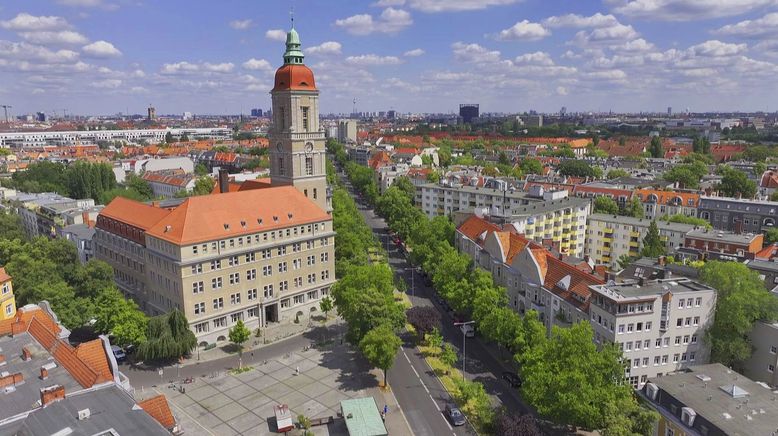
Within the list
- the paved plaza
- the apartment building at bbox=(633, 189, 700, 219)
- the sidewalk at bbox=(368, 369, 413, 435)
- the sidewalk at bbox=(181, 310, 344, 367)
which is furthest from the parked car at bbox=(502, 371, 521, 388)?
the apartment building at bbox=(633, 189, 700, 219)

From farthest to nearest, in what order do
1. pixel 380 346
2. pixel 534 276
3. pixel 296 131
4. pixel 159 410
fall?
pixel 296 131 < pixel 534 276 < pixel 380 346 < pixel 159 410

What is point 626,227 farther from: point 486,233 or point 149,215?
point 149,215

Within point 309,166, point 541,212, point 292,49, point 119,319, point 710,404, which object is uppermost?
point 292,49

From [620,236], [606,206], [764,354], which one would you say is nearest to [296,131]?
[620,236]

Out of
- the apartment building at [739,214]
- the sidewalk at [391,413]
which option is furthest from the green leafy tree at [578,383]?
the apartment building at [739,214]

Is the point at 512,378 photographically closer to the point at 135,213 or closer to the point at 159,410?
the point at 159,410

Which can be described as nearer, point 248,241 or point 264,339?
point 264,339

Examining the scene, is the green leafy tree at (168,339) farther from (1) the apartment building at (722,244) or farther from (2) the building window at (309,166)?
(1) the apartment building at (722,244)
